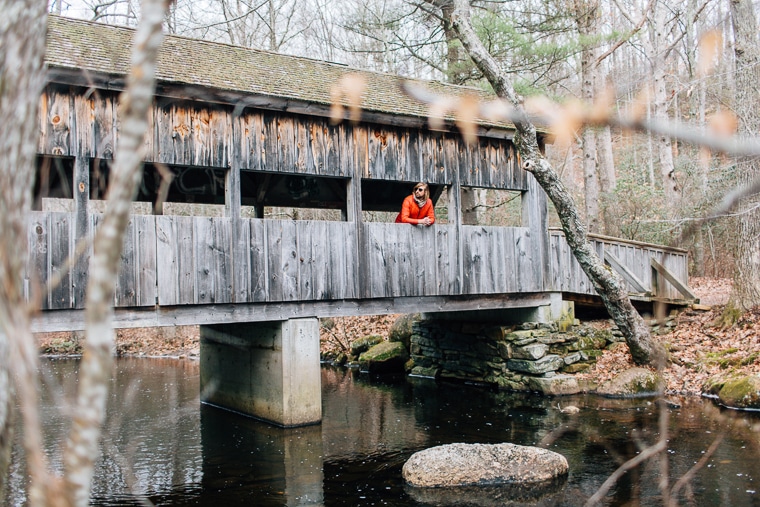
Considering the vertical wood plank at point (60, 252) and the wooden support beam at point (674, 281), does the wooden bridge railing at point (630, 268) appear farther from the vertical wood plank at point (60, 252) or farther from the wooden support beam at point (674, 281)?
the vertical wood plank at point (60, 252)

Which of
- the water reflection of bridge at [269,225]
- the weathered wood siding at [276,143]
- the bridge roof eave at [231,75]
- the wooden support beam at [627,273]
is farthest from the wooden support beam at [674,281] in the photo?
the bridge roof eave at [231,75]

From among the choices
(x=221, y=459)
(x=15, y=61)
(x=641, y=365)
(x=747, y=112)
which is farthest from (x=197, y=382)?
A: (x=15, y=61)

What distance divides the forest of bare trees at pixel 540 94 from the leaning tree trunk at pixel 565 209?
5cm

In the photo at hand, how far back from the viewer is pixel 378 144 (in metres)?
10.3

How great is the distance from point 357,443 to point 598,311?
324 inches

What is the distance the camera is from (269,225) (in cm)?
918

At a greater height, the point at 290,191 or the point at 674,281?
the point at 290,191

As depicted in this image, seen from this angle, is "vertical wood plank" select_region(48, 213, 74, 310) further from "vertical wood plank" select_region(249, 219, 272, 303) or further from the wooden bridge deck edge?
"vertical wood plank" select_region(249, 219, 272, 303)

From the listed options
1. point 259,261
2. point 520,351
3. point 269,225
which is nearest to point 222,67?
point 269,225

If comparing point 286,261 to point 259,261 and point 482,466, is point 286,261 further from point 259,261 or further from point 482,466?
point 482,466

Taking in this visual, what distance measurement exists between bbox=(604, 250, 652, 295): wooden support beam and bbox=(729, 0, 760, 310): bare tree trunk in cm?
156

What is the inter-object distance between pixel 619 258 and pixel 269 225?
23.9ft

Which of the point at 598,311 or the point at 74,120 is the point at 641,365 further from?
the point at 74,120

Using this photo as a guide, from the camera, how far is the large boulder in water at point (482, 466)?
656cm
